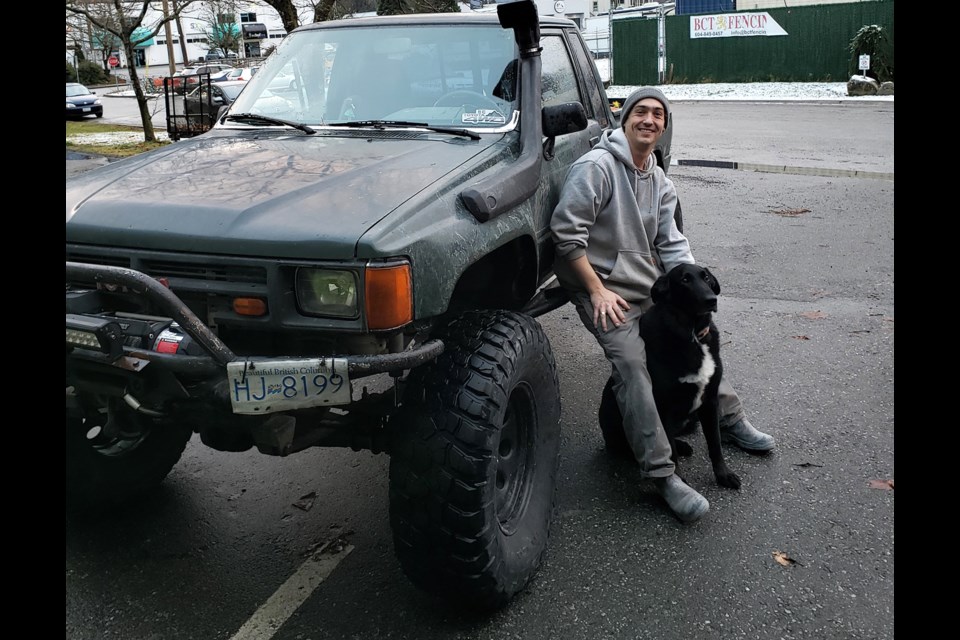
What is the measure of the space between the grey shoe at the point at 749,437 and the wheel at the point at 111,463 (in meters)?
2.59

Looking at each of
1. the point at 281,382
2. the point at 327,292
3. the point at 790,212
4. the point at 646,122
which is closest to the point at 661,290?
the point at 646,122

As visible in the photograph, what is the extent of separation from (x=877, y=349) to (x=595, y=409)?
2.09 meters

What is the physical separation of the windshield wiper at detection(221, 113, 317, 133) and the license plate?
173 cm

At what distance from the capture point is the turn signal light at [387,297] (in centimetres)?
242

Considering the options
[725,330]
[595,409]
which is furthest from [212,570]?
[725,330]

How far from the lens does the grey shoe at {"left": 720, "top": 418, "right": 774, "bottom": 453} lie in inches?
156

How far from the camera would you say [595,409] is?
14.9 feet

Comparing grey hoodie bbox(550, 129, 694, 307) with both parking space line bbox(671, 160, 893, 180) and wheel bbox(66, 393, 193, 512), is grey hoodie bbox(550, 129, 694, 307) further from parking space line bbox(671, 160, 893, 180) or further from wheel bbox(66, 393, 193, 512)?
parking space line bbox(671, 160, 893, 180)

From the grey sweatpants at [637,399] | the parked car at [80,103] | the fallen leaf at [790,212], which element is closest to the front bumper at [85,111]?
the parked car at [80,103]

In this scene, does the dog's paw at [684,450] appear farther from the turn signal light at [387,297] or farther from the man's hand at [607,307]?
the turn signal light at [387,297]

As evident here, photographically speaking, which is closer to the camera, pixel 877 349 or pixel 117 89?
pixel 877 349

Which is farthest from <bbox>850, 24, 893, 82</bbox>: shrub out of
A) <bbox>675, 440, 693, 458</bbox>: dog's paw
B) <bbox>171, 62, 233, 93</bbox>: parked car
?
<bbox>675, 440, 693, 458</bbox>: dog's paw

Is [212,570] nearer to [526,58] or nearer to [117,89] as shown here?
[526,58]

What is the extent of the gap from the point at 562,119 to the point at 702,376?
1285 millimetres
